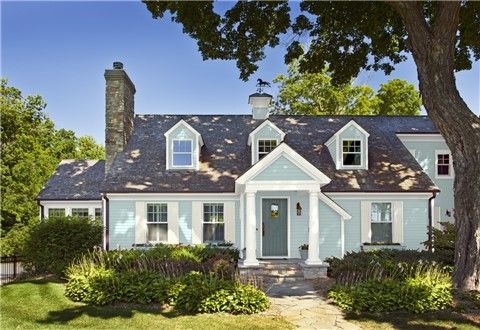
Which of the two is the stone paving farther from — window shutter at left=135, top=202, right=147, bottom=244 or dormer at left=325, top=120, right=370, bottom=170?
dormer at left=325, top=120, right=370, bottom=170

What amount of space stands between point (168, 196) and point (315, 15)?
30.6ft

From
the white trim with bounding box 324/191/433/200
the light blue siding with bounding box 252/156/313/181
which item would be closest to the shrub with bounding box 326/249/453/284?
the white trim with bounding box 324/191/433/200

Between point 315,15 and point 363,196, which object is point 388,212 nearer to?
point 363,196

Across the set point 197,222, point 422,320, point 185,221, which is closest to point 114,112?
point 185,221

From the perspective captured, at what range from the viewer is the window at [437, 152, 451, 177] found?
23.0 m

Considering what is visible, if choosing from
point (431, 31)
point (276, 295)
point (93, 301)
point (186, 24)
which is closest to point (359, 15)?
point (431, 31)

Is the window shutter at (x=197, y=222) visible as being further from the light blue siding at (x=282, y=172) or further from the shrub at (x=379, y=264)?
the shrub at (x=379, y=264)

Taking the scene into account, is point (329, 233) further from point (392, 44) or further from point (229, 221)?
point (392, 44)

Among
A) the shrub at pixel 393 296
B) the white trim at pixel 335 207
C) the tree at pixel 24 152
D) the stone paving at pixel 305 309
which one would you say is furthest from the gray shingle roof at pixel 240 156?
the tree at pixel 24 152

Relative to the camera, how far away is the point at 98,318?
428 inches

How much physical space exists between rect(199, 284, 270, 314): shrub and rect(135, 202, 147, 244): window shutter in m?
7.90

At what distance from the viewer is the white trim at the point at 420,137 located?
23.0m

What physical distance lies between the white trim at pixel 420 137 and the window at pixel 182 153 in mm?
10731

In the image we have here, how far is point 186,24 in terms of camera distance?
14.7 metres
